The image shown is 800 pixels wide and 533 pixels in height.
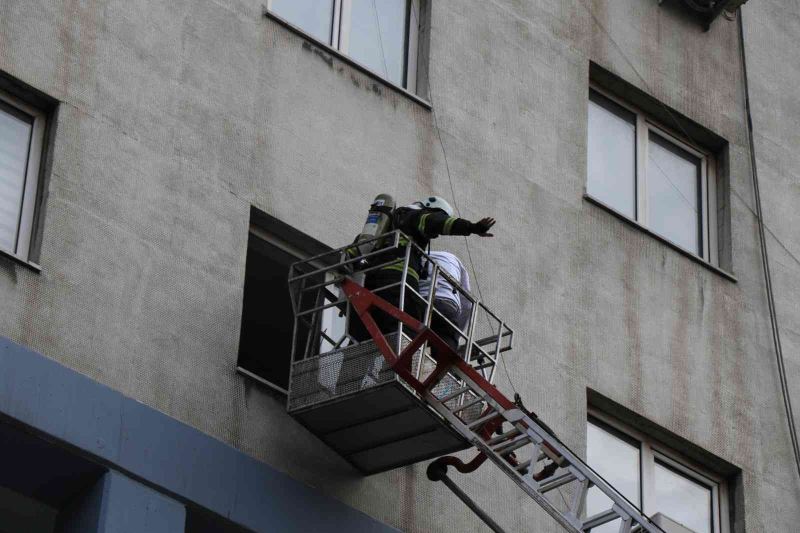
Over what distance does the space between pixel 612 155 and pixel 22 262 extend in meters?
7.04

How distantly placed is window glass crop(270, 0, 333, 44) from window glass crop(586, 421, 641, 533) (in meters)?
3.97

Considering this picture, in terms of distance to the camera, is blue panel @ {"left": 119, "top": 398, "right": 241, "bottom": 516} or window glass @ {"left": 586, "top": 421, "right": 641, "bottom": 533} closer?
blue panel @ {"left": 119, "top": 398, "right": 241, "bottom": 516}

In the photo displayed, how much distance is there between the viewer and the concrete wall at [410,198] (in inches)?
509

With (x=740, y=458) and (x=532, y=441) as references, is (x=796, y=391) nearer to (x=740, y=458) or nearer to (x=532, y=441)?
(x=740, y=458)

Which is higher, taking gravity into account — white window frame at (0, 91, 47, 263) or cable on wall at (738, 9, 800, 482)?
cable on wall at (738, 9, 800, 482)

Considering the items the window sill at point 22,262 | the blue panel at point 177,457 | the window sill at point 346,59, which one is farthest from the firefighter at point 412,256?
the window sill at point 22,262

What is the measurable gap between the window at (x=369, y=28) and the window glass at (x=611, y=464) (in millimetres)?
3345

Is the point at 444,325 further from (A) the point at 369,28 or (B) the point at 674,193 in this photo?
(B) the point at 674,193

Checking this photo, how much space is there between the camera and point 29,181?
42.5ft

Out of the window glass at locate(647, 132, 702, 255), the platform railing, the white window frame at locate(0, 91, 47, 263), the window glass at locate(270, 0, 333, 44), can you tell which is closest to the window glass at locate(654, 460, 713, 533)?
the window glass at locate(647, 132, 702, 255)

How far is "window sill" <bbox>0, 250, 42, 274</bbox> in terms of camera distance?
12297mm

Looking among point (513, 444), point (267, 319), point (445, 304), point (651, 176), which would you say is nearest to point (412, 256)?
point (445, 304)

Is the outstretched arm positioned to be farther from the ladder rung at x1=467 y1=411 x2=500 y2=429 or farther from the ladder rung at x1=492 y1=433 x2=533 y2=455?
the ladder rung at x1=492 y1=433 x2=533 y2=455

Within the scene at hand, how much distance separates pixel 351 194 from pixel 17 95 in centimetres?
286
